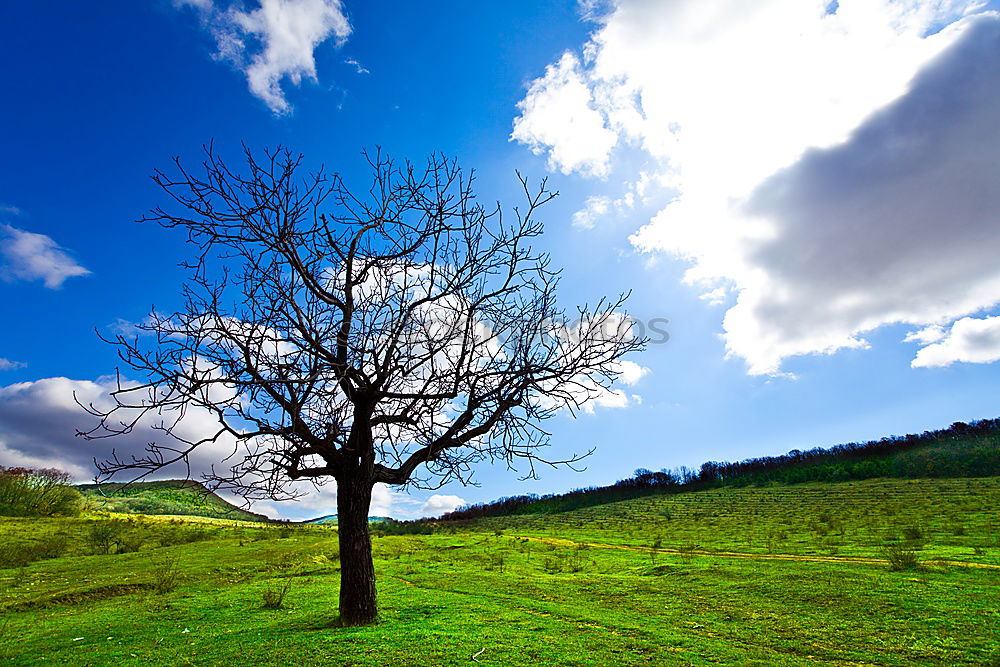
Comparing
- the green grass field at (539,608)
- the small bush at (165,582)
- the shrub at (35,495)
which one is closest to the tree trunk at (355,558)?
the green grass field at (539,608)

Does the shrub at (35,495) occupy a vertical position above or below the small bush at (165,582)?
above

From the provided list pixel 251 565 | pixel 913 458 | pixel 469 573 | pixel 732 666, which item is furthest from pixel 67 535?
pixel 913 458

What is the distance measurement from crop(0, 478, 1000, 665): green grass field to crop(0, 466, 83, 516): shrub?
29.4m

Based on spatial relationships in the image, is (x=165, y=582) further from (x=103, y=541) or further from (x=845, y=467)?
(x=845, y=467)

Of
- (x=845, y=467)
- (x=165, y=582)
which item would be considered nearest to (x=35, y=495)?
(x=165, y=582)

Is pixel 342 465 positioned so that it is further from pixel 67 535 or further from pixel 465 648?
pixel 67 535

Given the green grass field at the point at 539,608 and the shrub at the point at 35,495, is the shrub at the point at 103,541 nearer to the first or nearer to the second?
the green grass field at the point at 539,608

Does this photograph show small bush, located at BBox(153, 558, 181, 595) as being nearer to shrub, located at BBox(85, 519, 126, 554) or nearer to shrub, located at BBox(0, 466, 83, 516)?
shrub, located at BBox(85, 519, 126, 554)

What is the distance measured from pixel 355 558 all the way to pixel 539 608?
3900 mm

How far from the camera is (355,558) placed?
8602 mm

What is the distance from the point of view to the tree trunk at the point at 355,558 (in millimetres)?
8594

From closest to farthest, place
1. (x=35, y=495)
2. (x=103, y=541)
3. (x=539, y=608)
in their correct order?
(x=539, y=608) → (x=103, y=541) → (x=35, y=495)

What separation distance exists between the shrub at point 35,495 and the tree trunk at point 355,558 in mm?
47546

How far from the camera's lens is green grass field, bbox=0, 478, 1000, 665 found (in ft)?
23.2
